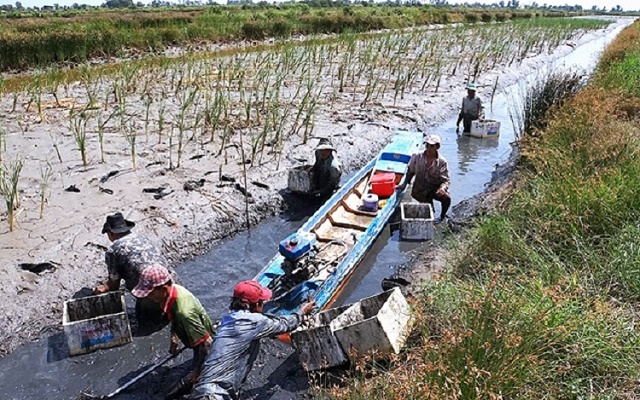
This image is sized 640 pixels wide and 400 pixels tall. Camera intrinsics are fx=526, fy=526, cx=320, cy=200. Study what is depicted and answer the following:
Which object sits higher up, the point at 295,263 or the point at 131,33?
the point at 131,33

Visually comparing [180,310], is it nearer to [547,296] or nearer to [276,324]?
[276,324]

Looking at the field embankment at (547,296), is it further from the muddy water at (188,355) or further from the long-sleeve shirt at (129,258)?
the long-sleeve shirt at (129,258)

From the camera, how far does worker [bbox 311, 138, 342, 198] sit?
23.8 ft

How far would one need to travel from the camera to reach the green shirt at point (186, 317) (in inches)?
154

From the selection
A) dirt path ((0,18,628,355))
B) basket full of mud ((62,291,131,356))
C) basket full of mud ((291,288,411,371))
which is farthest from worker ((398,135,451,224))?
basket full of mud ((62,291,131,356))

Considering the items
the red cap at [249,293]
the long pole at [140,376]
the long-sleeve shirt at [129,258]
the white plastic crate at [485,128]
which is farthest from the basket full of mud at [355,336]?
the white plastic crate at [485,128]

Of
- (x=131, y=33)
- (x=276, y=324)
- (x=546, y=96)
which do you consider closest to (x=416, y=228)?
(x=276, y=324)

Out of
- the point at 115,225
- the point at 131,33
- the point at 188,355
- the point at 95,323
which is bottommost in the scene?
the point at 188,355

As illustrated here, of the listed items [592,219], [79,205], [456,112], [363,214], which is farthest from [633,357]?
[456,112]

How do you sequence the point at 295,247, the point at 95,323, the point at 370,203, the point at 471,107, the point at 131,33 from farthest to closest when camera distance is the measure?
1. the point at 131,33
2. the point at 471,107
3. the point at 370,203
4. the point at 295,247
5. the point at 95,323

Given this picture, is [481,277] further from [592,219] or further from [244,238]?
[244,238]

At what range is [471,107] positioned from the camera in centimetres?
1135

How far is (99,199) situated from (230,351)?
3914 mm

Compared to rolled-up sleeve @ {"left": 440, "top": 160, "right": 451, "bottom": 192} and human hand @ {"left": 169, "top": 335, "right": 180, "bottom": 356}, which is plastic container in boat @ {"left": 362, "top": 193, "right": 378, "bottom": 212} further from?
human hand @ {"left": 169, "top": 335, "right": 180, "bottom": 356}
